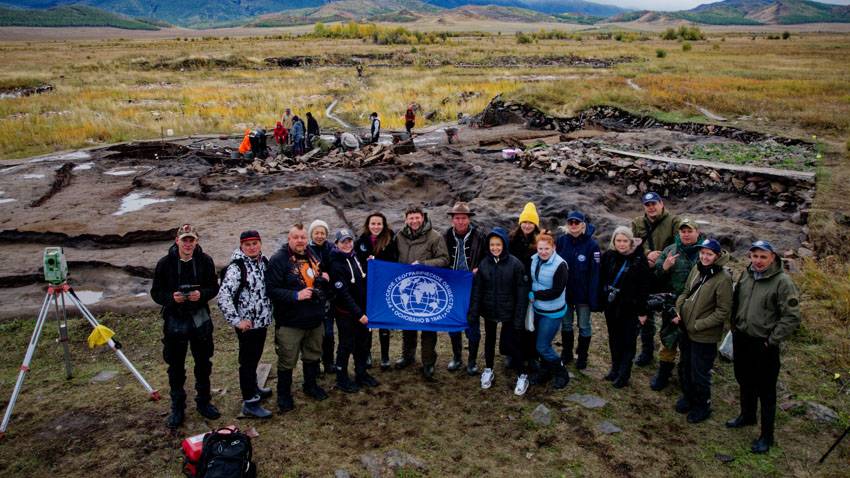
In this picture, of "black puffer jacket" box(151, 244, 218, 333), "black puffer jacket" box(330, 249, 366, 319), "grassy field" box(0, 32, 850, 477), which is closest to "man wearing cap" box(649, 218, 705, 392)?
"grassy field" box(0, 32, 850, 477)

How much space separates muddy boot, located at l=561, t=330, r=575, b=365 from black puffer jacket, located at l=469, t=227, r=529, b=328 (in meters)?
1.11

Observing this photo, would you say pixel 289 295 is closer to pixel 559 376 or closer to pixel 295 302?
pixel 295 302

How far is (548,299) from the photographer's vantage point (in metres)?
6.18

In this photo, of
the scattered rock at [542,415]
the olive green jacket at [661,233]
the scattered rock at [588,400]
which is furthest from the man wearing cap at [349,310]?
the olive green jacket at [661,233]

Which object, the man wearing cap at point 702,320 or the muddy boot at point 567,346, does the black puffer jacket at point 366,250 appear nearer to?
the muddy boot at point 567,346

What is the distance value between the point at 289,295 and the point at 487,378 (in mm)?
2654

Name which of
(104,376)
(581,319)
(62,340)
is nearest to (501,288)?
(581,319)

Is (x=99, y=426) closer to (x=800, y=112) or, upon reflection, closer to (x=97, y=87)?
(x=800, y=112)

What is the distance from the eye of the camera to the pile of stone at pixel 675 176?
13.4 metres

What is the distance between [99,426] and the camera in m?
5.61

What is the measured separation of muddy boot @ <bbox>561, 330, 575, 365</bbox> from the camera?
7109 mm

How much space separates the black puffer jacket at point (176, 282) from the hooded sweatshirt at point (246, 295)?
19 centimetres

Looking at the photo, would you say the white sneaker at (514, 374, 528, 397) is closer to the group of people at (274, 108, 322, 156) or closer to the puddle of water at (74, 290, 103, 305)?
the puddle of water at (74, 290, 103, 305)

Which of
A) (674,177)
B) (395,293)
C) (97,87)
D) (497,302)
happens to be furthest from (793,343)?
(97,87)
